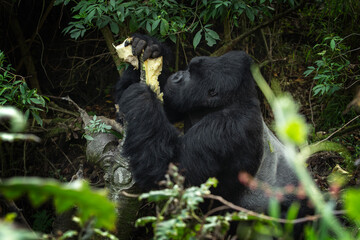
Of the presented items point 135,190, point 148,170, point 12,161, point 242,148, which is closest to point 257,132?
point 242,148

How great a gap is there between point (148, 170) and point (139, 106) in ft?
1.47

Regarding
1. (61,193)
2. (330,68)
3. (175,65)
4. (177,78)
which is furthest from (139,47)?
(61,193)

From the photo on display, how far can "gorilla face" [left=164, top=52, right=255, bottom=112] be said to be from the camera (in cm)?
289

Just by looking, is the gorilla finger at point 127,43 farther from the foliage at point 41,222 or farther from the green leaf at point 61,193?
the green leaf at point 61,193

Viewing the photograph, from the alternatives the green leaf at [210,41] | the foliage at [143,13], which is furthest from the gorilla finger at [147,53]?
the green leaf at [210,41]

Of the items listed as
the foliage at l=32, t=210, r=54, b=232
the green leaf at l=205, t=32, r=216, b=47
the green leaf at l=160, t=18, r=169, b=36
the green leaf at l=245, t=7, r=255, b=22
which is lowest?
the foliage at l=32, t=210, r=54, b=232

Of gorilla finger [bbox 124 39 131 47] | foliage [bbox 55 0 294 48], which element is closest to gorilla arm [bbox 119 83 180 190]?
gorilla finger [bbox 124 39 131 47]

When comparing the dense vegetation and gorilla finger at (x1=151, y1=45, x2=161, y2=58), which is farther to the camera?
the dense vegetation

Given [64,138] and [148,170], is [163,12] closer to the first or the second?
[148,170]

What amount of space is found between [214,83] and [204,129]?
1.23ft

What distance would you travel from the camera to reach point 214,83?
2912mm

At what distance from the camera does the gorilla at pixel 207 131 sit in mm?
2719

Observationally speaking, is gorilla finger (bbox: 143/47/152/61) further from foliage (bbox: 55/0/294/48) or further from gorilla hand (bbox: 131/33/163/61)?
foliage (bbox: 55/0/294/48)

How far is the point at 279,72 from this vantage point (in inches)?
200
